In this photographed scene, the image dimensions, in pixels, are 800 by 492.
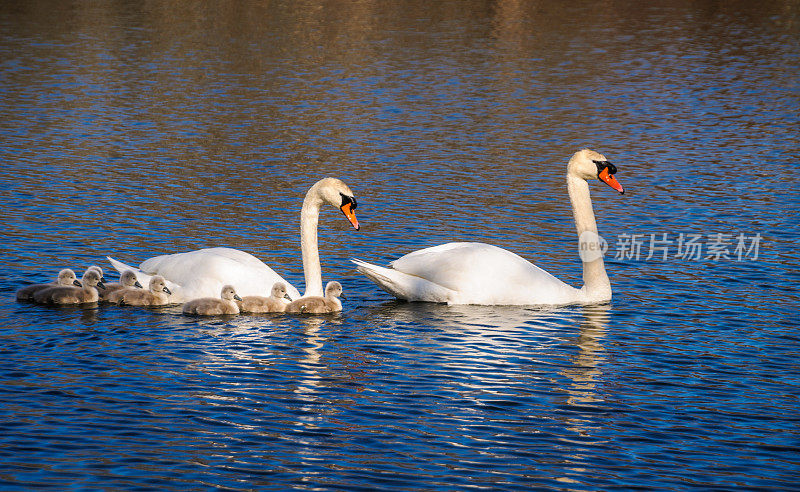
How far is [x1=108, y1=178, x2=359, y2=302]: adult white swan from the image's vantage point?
43.7 feet

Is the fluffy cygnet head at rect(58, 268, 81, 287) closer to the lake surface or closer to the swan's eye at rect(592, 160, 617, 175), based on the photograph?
the lake surface

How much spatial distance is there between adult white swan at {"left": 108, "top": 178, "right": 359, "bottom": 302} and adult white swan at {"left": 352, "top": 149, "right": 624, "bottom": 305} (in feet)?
2.03

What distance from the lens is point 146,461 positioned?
9.18 meters

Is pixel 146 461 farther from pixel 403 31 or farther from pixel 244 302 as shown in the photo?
pixel 403 31

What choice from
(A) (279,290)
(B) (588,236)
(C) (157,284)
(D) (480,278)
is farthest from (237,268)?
(B) (588,236)

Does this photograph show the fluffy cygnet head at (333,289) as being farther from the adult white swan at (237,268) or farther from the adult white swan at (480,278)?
the adult white swan at (480,278)

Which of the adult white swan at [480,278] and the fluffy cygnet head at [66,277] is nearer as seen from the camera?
the fluffy cygnet head at [66,277]

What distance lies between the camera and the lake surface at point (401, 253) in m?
9.52

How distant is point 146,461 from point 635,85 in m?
25.0

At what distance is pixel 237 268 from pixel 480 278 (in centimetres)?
278

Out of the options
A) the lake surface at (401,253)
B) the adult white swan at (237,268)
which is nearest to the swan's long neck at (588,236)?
the lake surface at (401,253)

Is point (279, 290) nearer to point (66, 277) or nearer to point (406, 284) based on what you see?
point (406, 284)

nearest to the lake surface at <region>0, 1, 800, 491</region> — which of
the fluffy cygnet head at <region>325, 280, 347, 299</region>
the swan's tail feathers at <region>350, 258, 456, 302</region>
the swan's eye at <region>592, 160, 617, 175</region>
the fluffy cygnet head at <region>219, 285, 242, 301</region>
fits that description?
the swan's tail feathers at <region>350, 258, 456, 302</region>

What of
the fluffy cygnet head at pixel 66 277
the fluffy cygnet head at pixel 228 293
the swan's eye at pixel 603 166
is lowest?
the fluffy cygnet head at pixel 228 293
